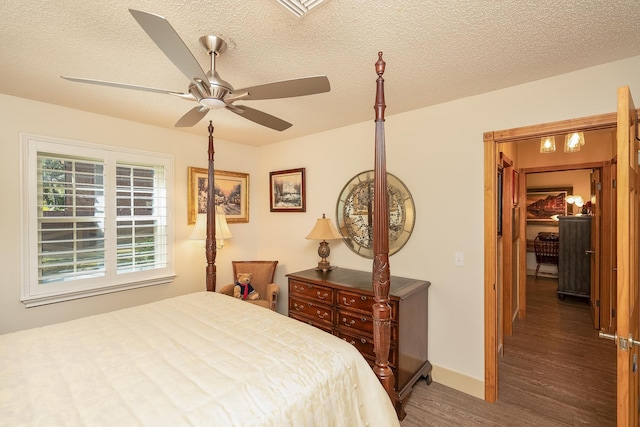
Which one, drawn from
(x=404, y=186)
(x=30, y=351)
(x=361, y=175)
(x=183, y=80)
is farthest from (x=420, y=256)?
(x=30, y=351)

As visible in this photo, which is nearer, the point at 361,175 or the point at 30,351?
the point at 30,351

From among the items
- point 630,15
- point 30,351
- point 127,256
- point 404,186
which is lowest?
point 30,351

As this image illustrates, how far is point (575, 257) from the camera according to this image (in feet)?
15.9

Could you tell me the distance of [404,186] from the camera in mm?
2848

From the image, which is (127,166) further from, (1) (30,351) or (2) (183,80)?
(1) (30,351)

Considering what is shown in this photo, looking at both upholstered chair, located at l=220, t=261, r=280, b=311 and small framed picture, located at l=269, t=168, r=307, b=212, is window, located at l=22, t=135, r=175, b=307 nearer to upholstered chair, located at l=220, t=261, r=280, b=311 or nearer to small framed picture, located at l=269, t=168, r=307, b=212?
upholstered chair, located at l=220, t=261, r=280, b=311

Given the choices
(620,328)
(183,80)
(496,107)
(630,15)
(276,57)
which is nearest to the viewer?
(620,328)

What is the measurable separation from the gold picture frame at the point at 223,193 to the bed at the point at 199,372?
190cm

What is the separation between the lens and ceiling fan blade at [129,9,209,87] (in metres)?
1.02

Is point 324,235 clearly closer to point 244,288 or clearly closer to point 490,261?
point 244,288

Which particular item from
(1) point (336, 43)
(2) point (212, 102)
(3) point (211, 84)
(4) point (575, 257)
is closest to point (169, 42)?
(3) point (211, 84)

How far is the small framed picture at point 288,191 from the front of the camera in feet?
12.4

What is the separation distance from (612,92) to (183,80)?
9.90ft

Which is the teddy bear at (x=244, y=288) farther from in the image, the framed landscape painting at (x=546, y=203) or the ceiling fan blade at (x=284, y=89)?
the framed landscape painting at (x=546, y=203)
